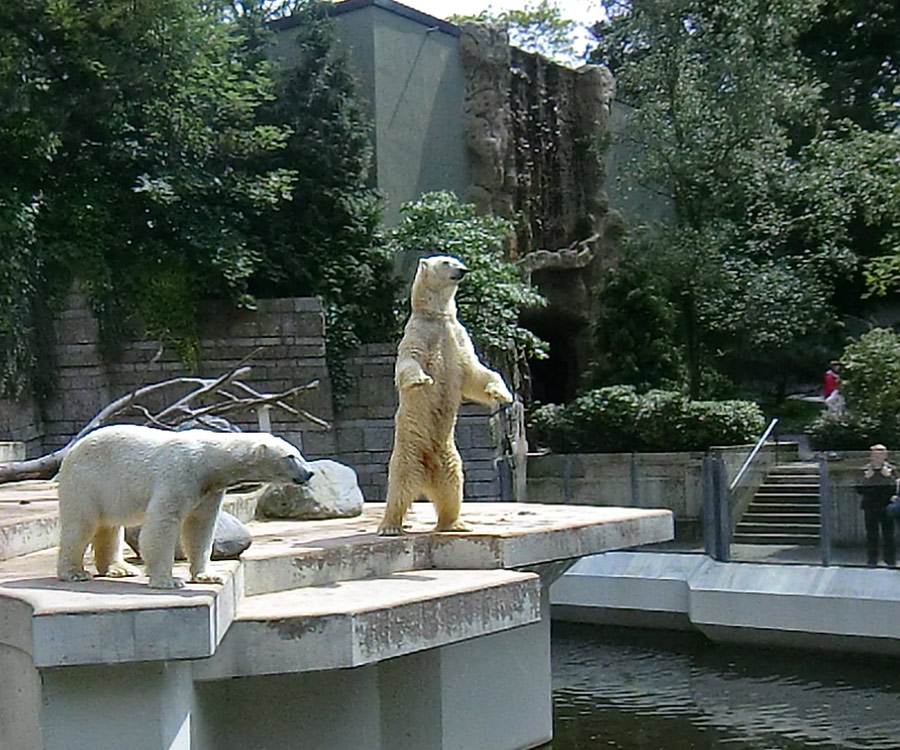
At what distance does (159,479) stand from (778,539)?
25.0ft

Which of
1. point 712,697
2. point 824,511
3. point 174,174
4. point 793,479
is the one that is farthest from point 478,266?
point 712,697

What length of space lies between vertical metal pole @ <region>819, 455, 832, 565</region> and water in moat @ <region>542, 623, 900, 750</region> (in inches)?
39.7

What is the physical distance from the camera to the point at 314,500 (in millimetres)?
7562

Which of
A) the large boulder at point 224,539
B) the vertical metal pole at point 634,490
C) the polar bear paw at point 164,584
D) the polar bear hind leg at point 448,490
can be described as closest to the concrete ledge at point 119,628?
the polar bear paw at point 164,584

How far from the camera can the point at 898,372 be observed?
14047mm

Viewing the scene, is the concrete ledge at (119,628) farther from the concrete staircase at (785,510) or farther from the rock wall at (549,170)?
the rock wall at (549,170)

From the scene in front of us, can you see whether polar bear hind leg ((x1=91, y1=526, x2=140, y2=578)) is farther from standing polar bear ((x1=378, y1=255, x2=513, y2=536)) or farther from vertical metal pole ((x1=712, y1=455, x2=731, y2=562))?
vertical metal pole ((x1=712, y1=455, x2=731, y2=562))

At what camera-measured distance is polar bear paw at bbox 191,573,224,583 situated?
15.3 feet

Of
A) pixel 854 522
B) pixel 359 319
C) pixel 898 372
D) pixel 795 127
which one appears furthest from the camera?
pixel 795 127

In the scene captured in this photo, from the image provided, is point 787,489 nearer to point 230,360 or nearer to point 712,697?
point 712,697

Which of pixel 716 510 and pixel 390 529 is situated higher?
pixel 390 529

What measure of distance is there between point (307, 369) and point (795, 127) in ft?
32.9

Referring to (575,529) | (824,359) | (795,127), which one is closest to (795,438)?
(824,359)

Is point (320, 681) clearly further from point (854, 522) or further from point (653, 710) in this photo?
point (854, 522)
